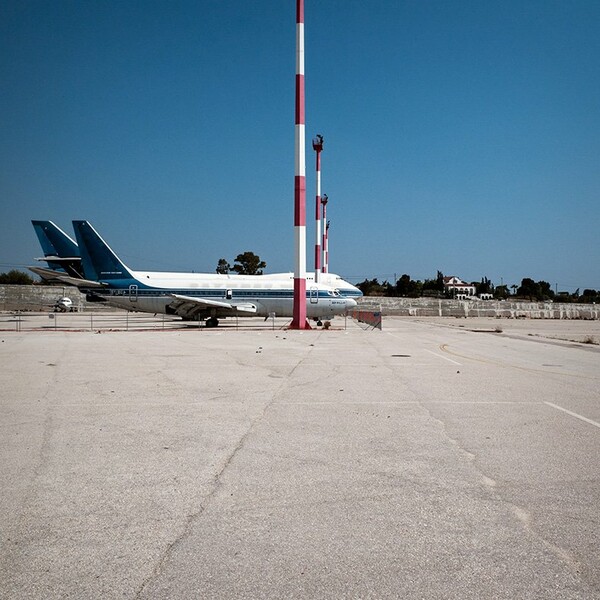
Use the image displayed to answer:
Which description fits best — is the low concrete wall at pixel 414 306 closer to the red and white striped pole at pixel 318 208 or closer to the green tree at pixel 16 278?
the red and white striped pole at pixel 318 208

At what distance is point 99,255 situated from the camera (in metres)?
37.6

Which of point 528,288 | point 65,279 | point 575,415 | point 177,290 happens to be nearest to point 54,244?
point 65,279

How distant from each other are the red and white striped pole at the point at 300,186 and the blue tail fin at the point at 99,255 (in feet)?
42.0

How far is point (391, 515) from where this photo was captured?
410cm

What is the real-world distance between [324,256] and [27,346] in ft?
196

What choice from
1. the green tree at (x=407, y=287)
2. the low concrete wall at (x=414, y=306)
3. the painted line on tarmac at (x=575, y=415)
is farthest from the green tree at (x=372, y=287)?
the painted line on tarmac at (x=575, y=415)

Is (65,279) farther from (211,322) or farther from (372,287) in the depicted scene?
(372,287)

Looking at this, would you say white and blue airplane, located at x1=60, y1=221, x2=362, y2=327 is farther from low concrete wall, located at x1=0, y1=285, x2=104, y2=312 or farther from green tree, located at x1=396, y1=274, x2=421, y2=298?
green tree, located at x1=396, y1=274, x2=421, y2=298

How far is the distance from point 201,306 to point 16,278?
109244 mm

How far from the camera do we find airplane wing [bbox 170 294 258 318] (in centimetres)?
3484

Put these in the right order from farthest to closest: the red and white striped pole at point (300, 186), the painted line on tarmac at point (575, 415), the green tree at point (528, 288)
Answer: the green tree at point (528, 288) → the red and white striped pole at point (300, 186) → the painted line on tarmac at point (575, 415)

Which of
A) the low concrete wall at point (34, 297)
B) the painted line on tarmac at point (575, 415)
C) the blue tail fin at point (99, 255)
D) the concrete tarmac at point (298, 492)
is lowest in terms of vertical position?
the concrete tarmac at point (298, 492)

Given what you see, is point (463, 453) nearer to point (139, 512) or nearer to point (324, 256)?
point (139, 512)

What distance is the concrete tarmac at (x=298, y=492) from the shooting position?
3.18 metres
